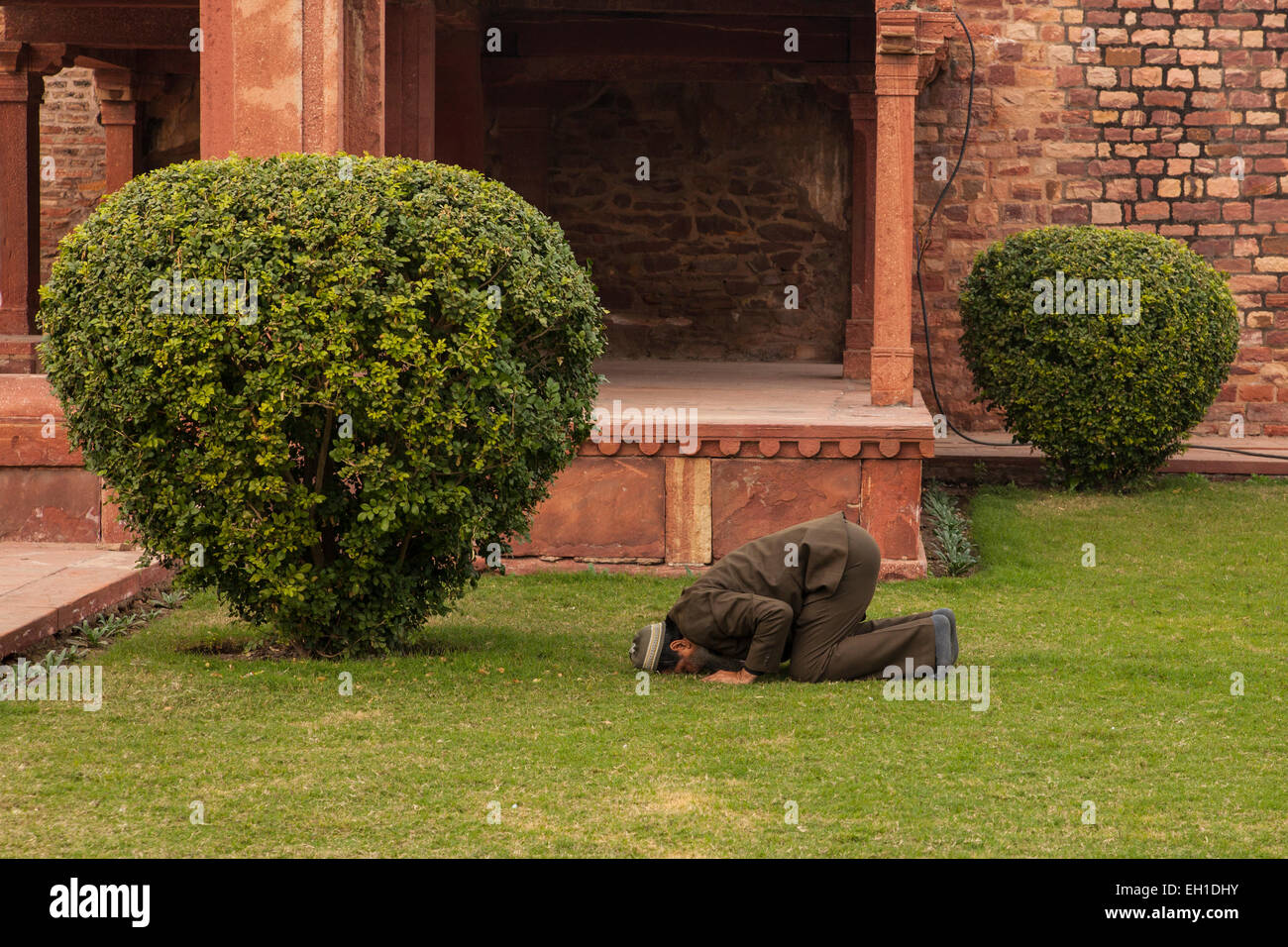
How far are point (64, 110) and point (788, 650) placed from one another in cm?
1328

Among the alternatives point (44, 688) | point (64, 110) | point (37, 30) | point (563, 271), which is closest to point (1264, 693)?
point (563, 271)

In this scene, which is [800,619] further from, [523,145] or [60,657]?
[523,145]

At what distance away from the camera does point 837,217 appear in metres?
15.2

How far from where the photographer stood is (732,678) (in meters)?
5.76

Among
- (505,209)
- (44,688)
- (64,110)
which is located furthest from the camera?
(64,110)

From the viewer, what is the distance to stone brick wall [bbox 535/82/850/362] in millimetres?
15094

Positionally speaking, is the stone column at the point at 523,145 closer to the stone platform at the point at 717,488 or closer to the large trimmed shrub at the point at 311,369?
the stone platform at the point at 717,488

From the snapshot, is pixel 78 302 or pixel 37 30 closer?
pixel 78 302

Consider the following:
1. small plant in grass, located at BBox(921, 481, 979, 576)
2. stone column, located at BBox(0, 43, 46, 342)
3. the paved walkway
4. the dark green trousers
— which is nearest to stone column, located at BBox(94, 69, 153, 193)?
stone column, located at BBox(0, 43, 46, 342)

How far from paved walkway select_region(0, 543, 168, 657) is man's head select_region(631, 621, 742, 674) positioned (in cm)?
237

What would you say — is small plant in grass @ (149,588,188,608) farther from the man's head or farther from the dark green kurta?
the dark green kurta

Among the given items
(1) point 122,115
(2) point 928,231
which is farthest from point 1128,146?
(1) point 122,115

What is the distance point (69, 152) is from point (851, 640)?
13.3 meters

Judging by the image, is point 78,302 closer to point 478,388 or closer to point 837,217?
point 478,388
